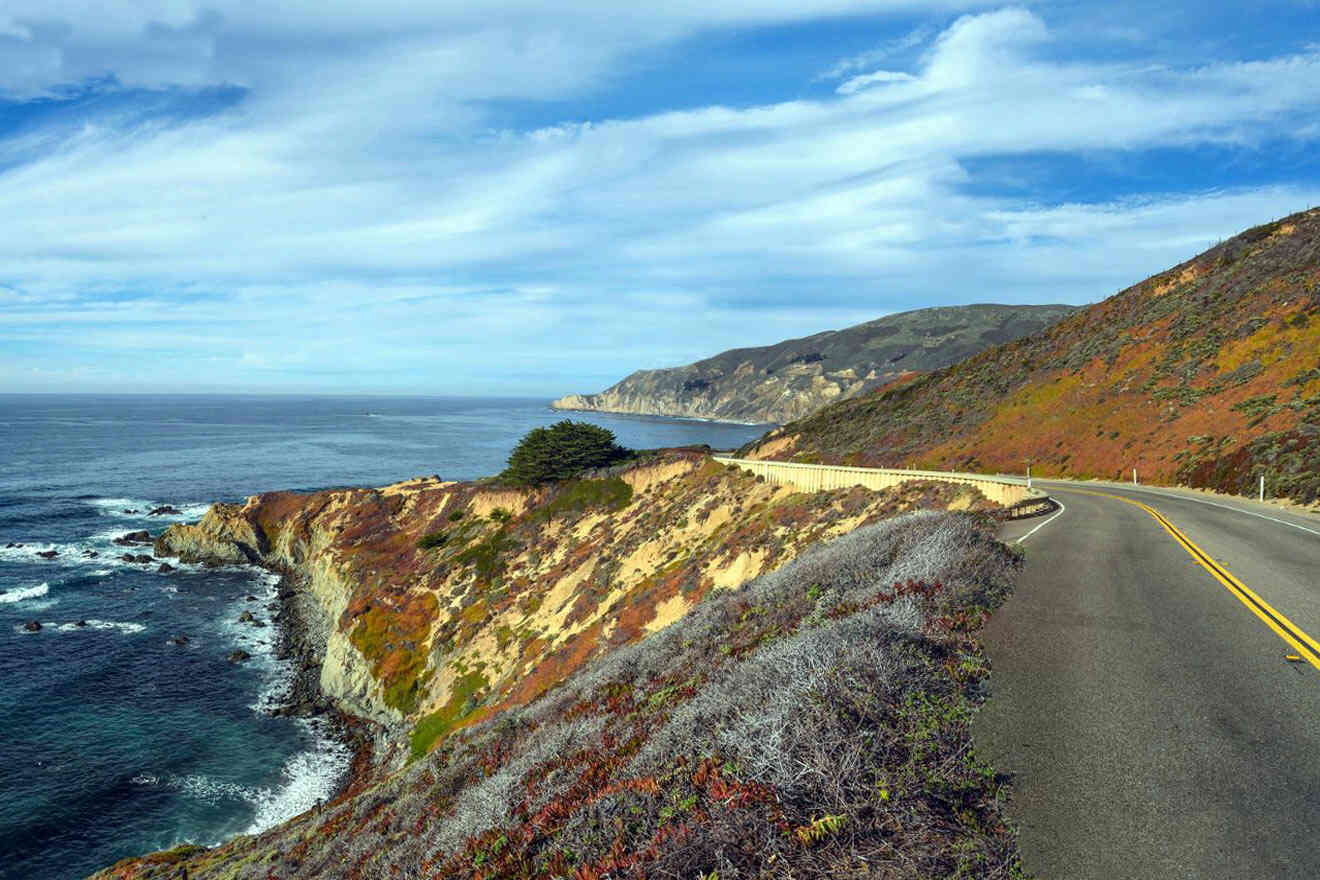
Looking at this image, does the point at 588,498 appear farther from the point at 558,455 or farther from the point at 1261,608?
the point at 1261,608

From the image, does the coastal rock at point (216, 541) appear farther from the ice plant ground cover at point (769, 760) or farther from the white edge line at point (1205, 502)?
the white edge line at point (1205, 502)

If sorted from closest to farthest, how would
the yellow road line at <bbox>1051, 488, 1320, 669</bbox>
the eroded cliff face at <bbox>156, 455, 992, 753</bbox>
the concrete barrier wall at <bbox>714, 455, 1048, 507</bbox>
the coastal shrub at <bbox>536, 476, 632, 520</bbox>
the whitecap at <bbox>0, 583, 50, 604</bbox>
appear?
the yellow road line at <bbox>1051, 488, 1320, 669</bbox> → the concrete barrier wall at <bbox>714, 455, 1048, 507</bbox> → the eroded cliff face at <bbox>156, 455, 992, 753</bbox> → the whitecap at <bbox>0, 583, 50, 604</bbox> → the coastal shrub at <bbox>536, 476, 632, 520</bbox>

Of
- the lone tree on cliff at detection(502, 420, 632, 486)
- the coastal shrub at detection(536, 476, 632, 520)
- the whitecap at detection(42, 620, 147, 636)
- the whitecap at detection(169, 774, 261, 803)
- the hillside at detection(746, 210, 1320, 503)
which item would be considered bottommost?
the whitecap at detection(169, 774, 261, 803)

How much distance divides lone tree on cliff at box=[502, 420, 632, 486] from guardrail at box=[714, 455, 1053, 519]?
14170 mm

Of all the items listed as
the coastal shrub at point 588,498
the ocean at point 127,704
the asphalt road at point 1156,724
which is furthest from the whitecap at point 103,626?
the asphalt road at point 1156,724

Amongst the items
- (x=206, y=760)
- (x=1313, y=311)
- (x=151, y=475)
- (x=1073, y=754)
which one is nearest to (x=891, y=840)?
(x=1073, y=754)

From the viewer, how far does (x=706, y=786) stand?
6.72 metres

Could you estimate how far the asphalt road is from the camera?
5414 millimetres

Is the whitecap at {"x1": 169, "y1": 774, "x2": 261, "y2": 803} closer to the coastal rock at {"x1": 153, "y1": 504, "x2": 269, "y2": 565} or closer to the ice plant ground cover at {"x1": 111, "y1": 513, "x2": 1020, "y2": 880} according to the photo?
the ice plant ground cover at {"x1": 111, "y1": 513, "x2": 1020, "y2": 880}

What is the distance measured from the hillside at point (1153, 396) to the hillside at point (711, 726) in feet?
69.0

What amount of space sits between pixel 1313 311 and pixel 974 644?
58543 millimetres

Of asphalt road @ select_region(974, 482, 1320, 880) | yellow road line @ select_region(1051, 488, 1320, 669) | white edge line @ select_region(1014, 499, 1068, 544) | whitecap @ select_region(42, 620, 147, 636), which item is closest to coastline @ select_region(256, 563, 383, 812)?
whitecap @ select_region(42, 620, 147, 636)

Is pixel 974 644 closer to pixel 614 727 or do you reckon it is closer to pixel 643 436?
pixel 614 727

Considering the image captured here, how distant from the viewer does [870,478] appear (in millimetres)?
37156
